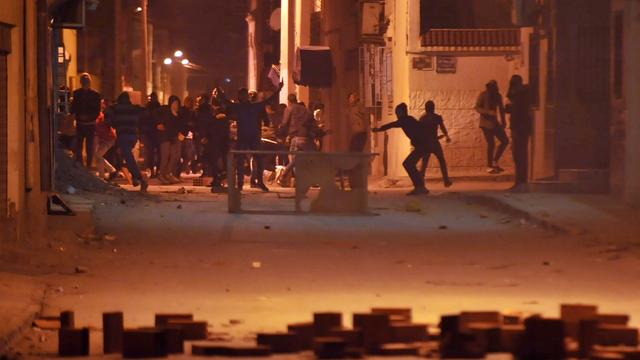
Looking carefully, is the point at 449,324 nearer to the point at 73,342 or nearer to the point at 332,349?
the point at 332,349

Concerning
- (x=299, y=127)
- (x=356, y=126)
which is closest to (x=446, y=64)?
(x=356, y=126)

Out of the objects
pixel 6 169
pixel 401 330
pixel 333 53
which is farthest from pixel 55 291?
pixel 333 53

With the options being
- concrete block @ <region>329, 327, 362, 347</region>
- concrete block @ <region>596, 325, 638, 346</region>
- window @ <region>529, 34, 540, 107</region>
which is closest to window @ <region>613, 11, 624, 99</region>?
window @ <region>529, 34, 540, 107</region>

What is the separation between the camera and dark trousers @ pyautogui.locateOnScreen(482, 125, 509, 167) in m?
29.6

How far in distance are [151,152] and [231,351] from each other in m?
23.6

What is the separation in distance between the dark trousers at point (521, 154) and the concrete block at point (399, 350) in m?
17.5

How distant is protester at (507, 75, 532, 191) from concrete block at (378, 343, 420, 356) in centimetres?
1757

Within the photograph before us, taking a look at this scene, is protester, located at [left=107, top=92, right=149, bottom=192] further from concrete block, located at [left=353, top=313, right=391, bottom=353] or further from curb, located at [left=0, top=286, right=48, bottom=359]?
concrete block, located at [left=353, top=313, right=391, bottom=353]

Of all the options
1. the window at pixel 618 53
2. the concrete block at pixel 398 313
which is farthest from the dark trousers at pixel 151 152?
the concrete block at pixel 398 313

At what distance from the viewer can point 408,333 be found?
8852mm

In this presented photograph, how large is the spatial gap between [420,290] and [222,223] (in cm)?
717

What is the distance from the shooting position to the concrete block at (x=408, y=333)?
881 centimetres

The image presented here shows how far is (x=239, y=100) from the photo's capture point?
90.1 feet

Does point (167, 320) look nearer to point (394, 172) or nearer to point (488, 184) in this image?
point (488, 184)
